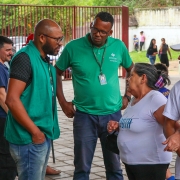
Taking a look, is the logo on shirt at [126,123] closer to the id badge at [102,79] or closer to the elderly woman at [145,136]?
the elderly woman at [145,136]

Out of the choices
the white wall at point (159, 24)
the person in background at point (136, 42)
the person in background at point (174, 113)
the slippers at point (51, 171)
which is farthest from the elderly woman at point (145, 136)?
the person in background at point (136, 42)

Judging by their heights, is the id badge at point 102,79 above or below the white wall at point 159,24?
above

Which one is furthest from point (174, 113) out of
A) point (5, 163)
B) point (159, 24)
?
point (159, 24)

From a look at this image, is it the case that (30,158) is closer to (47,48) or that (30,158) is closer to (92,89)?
(47,48)

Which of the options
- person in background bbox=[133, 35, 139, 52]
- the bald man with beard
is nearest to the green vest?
the bald man with beard

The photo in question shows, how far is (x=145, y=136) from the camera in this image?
4398mm

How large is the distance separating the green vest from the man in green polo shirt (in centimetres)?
112

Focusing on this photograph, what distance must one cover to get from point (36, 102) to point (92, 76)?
1269 mm

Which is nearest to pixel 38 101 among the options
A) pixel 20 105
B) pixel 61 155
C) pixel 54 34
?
pixel 20 105

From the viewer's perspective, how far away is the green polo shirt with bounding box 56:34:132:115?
5383mm

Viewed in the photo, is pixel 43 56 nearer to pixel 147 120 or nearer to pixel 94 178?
pixel 147 120

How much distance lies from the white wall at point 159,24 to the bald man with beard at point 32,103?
109 feet

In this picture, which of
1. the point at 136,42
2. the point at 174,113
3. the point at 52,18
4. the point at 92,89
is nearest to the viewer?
the point at 174,113

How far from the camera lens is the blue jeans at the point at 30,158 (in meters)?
4.20
